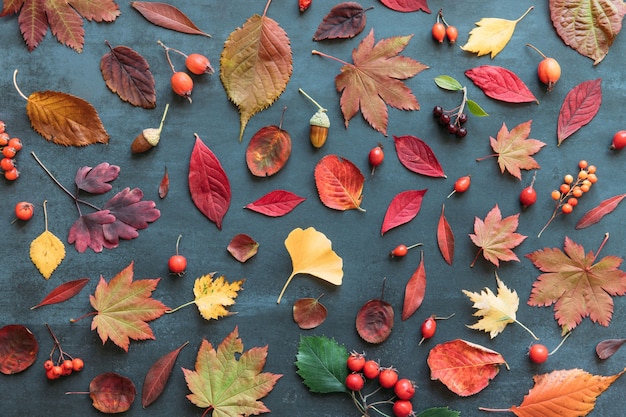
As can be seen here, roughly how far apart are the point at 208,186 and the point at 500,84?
2.13ft

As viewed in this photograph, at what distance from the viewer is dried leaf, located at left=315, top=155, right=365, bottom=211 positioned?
1135 mm

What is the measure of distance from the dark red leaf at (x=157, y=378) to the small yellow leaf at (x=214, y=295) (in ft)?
0.36

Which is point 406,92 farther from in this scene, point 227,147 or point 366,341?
point 366,341

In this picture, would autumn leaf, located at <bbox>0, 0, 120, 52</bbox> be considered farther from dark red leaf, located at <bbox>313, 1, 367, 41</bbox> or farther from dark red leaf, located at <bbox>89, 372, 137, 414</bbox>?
dark red leaf, located at <bbox>89, 372, 137, 414</bbox>

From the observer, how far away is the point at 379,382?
112cm

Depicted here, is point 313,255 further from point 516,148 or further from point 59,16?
point 59,16

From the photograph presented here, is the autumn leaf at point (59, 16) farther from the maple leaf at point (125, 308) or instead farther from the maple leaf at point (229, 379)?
the maple leaf at point (229, 379)

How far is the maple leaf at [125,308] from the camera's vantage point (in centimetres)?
109

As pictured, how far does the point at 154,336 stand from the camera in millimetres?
1104

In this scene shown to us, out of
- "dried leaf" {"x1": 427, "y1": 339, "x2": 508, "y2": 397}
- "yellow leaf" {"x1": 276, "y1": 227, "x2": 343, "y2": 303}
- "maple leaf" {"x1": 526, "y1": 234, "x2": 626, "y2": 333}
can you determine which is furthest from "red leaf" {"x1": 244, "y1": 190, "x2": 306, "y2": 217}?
"maple leaf" {"x1": 526, "y1": 234, "x2": 626, "y2": 333}

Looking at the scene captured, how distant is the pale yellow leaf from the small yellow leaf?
0.94ft

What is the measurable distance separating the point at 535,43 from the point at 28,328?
1.21m

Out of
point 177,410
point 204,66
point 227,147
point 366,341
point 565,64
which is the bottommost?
point 177,410

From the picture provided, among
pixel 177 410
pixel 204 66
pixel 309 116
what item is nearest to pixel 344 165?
pixel 309 116
